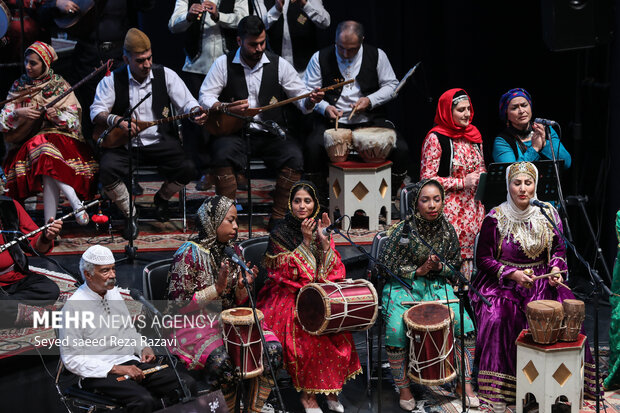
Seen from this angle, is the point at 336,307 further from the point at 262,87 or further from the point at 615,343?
the point at 262,87

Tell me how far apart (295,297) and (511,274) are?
4.50 ft

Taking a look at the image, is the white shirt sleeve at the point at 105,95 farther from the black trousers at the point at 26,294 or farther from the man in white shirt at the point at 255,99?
the black trousers at the point at 26,294

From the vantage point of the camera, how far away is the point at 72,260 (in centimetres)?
711

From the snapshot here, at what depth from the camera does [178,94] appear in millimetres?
7848

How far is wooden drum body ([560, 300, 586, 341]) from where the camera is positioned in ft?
18.6

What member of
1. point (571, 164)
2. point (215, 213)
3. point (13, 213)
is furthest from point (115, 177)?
point (571, 164)

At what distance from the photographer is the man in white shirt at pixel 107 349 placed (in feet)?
16.3

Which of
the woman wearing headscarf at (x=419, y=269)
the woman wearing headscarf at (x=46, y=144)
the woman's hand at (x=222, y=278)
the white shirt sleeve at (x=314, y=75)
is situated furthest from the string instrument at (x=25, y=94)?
the woman wearing headscarf at (x=419, y=269)

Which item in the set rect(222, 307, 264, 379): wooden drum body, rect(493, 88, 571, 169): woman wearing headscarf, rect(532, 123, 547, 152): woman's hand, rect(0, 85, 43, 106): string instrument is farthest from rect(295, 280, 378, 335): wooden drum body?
rect(0, 85, 43, 106): string instrument

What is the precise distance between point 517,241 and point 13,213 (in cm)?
326

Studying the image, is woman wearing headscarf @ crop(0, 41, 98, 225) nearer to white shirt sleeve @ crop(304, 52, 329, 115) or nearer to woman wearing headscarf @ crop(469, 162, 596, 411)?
white shirt sleeve @ crop(304, 52, 329, 115)

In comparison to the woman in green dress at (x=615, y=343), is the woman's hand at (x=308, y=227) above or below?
above

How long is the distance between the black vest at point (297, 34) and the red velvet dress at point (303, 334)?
3.07 metres

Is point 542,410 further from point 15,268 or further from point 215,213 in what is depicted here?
point 15,268
